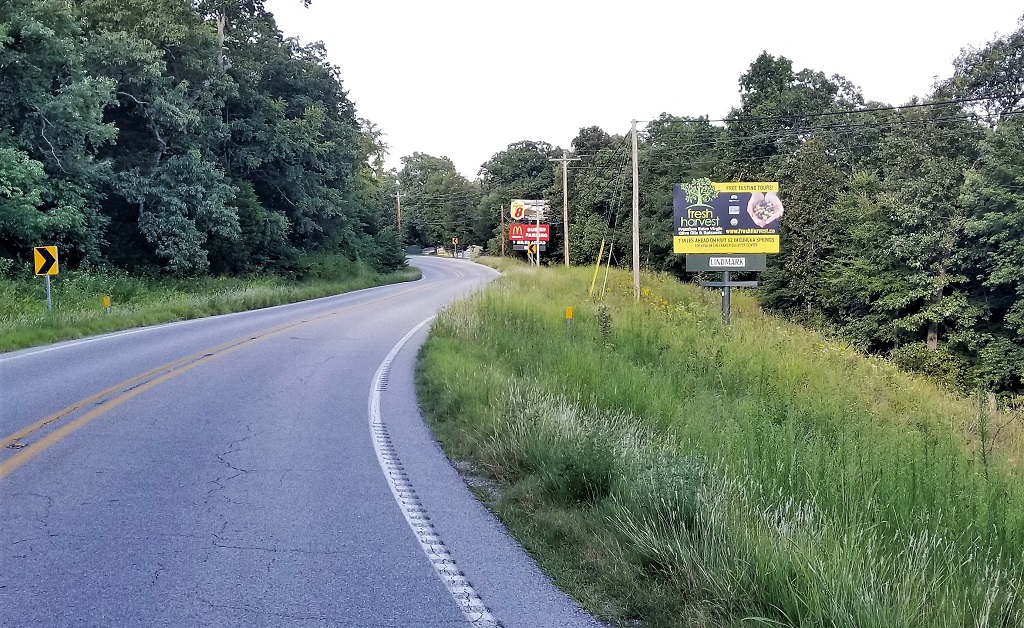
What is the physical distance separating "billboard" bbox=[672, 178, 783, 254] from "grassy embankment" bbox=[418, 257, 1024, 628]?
45.6 feet

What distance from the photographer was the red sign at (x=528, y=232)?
243 ft

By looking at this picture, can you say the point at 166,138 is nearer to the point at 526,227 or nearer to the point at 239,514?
the point at 239,514

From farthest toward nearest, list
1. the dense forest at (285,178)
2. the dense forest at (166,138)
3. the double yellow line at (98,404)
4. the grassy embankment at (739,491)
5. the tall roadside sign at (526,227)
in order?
the tall roadside sign at (526,227) < the dense forest at (285,178) < the dense forest at (166,138) < the double yellow line at (98,404) < the grassy embankment at (739,491)

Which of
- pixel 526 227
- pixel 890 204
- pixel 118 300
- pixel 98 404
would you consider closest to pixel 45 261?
pixel 118 300

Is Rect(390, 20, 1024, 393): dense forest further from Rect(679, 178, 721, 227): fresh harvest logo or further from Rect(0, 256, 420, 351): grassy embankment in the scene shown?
Rect(0, 256, 420, 351): grassy embankment

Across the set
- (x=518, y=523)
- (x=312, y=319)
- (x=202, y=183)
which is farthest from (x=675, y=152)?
(x=518, y=523)

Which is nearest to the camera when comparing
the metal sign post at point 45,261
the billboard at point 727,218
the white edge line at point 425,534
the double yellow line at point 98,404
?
the white edge line at point 425,534

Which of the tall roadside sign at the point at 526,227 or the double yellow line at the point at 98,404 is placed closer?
the double yellow line at the point at 98,404

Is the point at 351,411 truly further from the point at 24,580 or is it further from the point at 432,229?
the point at 432,229

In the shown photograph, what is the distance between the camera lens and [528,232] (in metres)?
79.6

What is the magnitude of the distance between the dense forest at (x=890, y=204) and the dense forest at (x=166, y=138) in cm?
1978

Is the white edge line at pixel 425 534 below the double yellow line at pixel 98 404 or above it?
below

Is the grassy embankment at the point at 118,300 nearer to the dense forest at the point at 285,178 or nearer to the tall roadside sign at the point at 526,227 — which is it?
the dense forest at the point at 285,178

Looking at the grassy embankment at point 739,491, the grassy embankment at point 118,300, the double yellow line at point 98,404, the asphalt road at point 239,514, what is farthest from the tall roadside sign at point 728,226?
the asphalt road at point 239,514
